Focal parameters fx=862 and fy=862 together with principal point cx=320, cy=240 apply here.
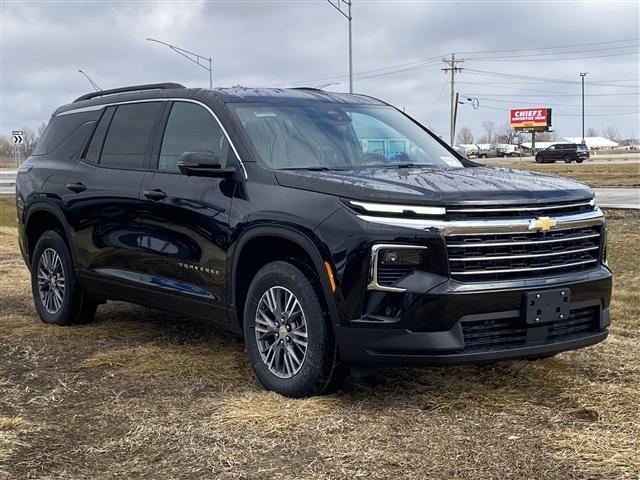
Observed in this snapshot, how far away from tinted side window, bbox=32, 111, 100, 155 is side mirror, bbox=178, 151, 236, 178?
2018 millimetres

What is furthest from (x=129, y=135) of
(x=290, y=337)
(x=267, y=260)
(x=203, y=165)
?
(x=290, y=337)

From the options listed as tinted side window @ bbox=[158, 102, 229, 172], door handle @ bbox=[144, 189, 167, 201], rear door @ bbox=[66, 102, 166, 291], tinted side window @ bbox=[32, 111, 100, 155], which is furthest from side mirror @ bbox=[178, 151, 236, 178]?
tinted side window @ bbox=[32, 111, 100, 155]

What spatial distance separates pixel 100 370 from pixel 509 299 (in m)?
2.83

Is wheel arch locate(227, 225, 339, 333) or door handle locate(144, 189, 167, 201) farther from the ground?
door handle locate(144, 189, 167, 201)

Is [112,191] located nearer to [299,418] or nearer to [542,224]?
[299,418]

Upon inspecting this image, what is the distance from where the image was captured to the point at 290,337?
4.91 metres

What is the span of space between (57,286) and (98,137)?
1347mm

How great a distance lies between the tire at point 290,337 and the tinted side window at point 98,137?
231 centimetres

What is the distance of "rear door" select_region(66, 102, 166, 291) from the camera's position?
6.14m

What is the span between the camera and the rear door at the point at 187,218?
5352 mm

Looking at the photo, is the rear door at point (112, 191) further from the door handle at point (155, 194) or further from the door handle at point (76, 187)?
the door handle at point (155, 194)

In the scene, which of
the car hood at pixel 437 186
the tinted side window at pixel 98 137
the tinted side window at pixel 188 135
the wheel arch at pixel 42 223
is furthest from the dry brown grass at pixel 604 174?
the car hood at pixel 437 186

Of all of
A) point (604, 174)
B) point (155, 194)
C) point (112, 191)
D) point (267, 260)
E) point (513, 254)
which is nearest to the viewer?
point (513, 254)

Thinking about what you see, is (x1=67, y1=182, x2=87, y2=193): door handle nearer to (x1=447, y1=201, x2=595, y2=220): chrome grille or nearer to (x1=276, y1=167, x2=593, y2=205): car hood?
(x1=276, y1=167, x2=593, y2=205): car hood
